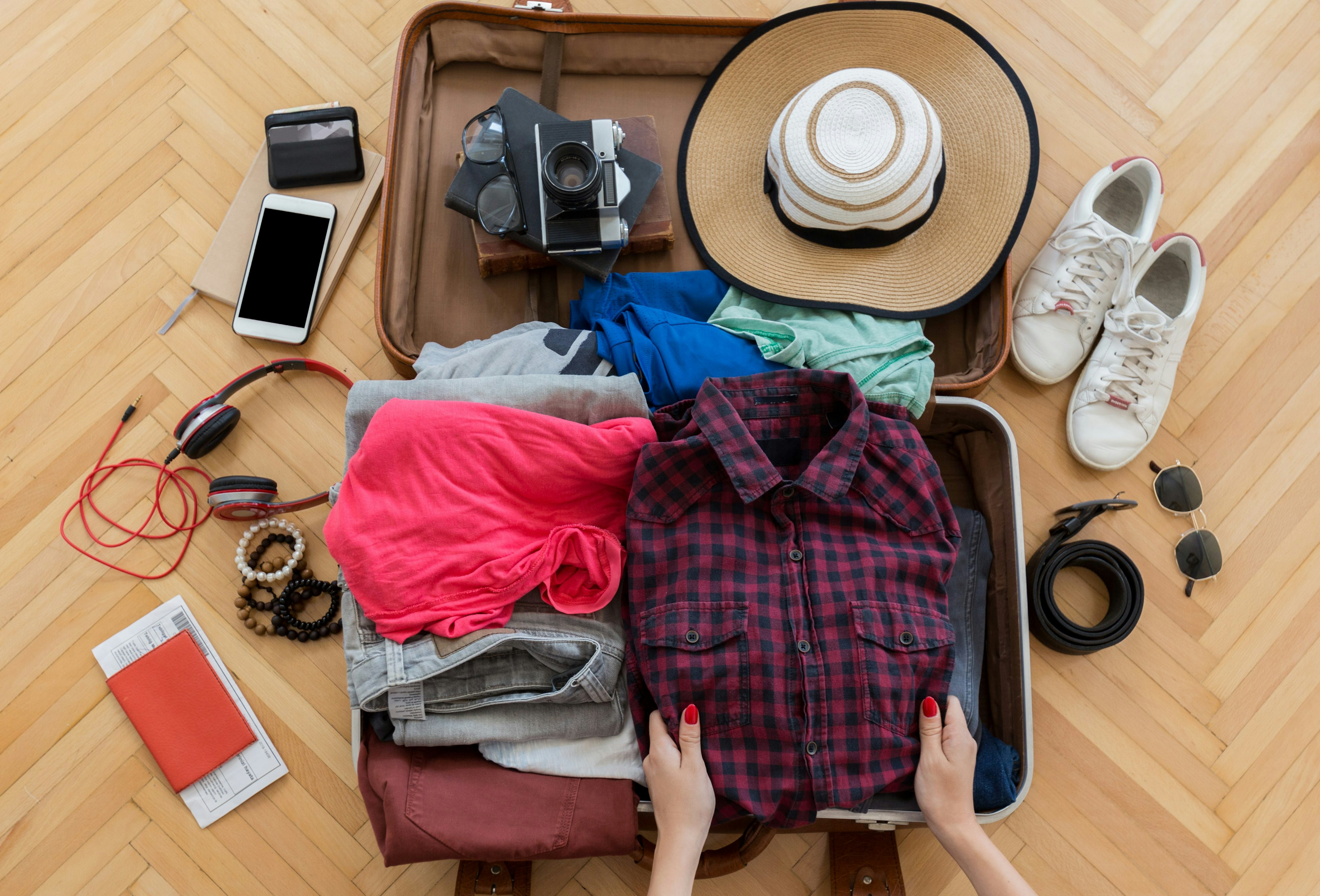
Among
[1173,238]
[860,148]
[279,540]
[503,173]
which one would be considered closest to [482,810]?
[279,540]

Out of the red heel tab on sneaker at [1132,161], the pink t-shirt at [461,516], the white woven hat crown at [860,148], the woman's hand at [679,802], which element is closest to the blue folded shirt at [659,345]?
the pink t-shirt at [461,516]

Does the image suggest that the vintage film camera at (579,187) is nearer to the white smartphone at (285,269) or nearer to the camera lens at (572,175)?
the camera lens at (572,175)

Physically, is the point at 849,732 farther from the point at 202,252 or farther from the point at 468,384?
the point at 202,252

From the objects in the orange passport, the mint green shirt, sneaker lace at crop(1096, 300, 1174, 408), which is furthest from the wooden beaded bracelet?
sneaker lace at crop(1096, 300, 1174, 408)

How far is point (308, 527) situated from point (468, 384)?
1.75 ft

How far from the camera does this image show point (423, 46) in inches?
54.9

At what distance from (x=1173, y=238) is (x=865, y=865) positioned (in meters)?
1.23

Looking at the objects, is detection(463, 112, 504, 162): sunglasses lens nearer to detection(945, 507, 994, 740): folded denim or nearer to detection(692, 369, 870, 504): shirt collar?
detection(692, 369, 870, 504): shirt collar

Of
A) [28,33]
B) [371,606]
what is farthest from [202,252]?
[371,606]

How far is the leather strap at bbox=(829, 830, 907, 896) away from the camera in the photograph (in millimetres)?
1329

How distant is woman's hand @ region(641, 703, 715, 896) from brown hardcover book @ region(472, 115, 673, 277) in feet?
2.47

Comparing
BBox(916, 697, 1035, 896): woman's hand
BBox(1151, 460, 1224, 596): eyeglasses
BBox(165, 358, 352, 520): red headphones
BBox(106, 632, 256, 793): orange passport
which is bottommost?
BBox(106, 632, 256, 793): orange passport

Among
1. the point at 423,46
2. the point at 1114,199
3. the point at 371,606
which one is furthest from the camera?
the point at 1114,199

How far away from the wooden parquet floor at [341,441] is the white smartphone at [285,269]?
6 centimetres
